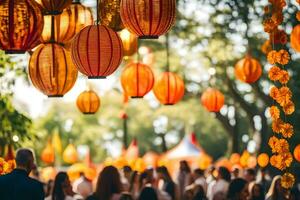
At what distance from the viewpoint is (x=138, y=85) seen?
14180 mm

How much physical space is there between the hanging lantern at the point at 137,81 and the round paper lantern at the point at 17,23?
463 centimetres

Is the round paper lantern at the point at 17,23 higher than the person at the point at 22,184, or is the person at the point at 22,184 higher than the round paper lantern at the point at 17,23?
the round paper lantern at the point at 17,23

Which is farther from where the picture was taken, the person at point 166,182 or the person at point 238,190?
the person at point 166,182

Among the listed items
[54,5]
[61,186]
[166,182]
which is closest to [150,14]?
[54,5]

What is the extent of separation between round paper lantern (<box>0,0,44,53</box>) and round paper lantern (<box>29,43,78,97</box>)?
1383mm

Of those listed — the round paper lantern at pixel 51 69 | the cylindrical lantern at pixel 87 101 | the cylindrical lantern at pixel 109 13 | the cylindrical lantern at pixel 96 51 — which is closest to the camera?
the cylindrical lantern at pixel 96 51

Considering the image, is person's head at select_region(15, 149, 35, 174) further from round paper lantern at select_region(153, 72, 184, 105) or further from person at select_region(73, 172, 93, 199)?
round paper lantern at select_region(153, 72, 184, 105)

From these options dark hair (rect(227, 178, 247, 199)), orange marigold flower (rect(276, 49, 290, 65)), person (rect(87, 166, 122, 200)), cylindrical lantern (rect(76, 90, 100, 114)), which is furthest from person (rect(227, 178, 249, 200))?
cylindrical lantern (rect(76, 90, 100, 114))

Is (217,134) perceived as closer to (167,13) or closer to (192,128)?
(192,128)

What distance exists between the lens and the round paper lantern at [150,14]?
391 inches

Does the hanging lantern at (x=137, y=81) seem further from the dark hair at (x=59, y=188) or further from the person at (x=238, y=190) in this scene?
the dark hair at (x=59, y=188)

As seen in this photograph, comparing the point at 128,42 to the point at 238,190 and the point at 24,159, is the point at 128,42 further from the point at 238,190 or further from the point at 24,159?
the point at 24,159

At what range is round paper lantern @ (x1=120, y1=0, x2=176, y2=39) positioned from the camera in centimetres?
992

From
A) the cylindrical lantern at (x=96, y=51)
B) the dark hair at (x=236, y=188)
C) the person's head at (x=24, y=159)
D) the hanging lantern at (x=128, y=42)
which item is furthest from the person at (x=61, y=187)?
the hanging lantern at (x=128, y=42)
